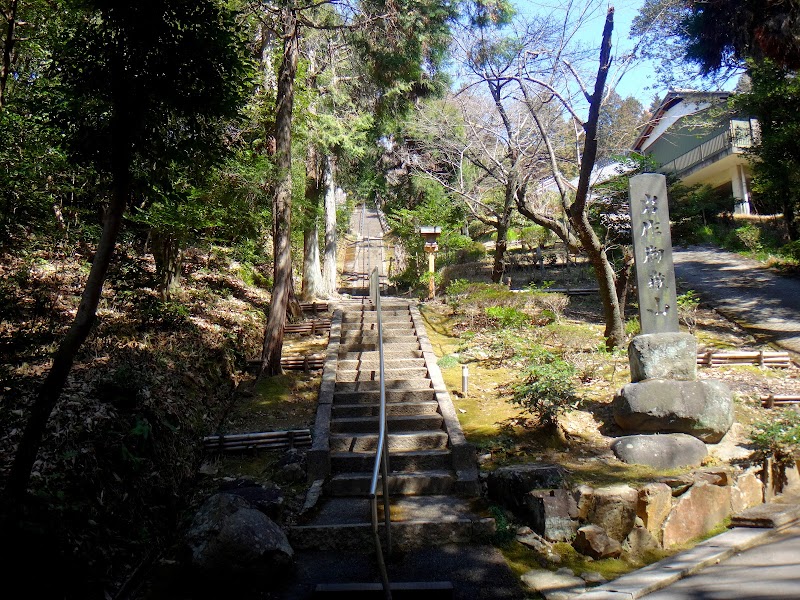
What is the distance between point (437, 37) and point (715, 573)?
41.8ft

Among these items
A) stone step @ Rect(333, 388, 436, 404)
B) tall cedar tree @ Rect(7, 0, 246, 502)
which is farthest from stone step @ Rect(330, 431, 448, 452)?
tall cedar tree @ Rect(7, 0, 246, 502)

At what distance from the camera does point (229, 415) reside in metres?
8.60

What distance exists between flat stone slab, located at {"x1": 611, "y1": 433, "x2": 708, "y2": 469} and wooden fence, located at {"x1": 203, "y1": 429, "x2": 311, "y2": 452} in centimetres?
402

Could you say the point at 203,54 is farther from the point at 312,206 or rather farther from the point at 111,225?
the point at 312,206


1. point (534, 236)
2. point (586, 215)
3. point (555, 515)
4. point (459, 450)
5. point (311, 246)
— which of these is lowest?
point (555, 515)

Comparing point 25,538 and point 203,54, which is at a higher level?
point 203,54

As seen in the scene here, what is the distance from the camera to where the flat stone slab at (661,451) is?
7.29m

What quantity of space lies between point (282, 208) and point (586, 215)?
5.73 m

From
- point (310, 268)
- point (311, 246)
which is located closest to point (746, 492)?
point (310, 268)

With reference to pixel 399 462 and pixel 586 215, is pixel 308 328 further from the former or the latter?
pixel 399 462

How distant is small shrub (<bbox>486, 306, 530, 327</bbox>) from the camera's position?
12.9 metres

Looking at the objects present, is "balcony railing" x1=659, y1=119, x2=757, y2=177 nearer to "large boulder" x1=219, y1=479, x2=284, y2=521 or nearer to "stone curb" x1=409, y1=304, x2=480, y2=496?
"stone curb" x1=409, y1=304, x2=480, y2=496

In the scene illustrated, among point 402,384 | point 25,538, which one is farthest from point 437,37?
point 25,538

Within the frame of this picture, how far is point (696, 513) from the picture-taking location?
19.9 feet
